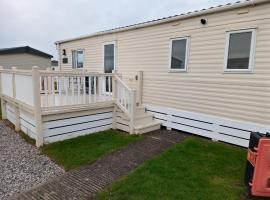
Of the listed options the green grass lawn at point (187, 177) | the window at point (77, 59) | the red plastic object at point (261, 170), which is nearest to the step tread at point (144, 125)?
the green grass lawn at point (187, 177)

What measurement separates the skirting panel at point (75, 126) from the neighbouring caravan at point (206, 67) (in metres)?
1.73

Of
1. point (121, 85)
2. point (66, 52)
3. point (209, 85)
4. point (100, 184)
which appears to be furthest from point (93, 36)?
point (100, 184)

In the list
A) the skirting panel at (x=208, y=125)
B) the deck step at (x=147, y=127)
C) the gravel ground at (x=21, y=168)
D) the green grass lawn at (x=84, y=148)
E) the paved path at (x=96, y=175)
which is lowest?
the gravel ground at (x=21, y=168)

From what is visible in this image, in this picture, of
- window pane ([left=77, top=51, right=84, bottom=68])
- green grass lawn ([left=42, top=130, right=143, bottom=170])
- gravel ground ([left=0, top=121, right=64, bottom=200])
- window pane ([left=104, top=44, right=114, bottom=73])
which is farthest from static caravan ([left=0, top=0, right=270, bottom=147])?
window pane ([left=77, top=51, right=84, bottom=68])

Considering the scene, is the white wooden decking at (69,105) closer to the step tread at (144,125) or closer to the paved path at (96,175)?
the step tread at (144,125)

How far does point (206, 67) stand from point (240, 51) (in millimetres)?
893

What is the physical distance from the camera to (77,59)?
9656mm

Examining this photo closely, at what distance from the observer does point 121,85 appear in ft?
19.6

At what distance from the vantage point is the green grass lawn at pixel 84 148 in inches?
158

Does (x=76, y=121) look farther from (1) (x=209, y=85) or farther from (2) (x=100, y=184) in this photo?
(1) (x=209, y=85)

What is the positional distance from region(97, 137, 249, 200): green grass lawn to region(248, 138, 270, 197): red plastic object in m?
0.27

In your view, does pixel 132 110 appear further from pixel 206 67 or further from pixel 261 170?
pixel 261 170

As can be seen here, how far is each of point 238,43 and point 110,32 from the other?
15.3 feet

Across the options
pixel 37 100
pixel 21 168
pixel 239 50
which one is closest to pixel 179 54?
pixel 239 50
